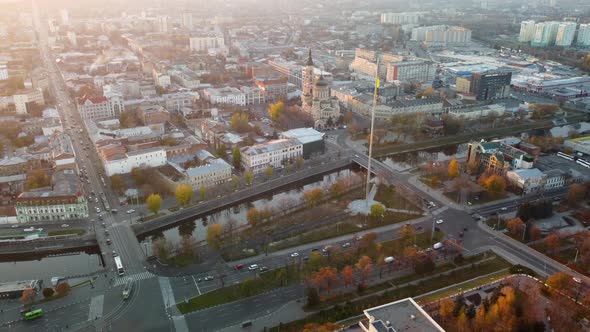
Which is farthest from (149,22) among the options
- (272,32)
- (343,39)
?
(343,39)

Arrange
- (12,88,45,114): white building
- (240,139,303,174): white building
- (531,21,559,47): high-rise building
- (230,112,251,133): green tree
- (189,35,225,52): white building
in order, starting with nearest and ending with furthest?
(240,139,303,174): white building
(230,112,251,133): green tree
(12,88,45,114): white building
(189,35,225,52): white building
(531,21,559,47): high-rise building

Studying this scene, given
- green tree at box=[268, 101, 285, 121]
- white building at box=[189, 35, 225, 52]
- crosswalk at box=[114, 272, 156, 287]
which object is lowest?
crosswalk at box=[114, 272, 156, 287]

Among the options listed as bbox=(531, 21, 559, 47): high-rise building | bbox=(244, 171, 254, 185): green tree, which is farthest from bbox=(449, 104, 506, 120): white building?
bbox=(531, 21, 559, 47): high-rise building

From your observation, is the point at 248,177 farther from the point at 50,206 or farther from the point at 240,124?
the point at 50,206

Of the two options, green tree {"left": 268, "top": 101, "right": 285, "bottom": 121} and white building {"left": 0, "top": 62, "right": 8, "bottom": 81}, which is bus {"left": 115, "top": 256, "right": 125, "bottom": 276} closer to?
green tree {"left": 268, "top": 101, "right": 285, "bottom": 121}

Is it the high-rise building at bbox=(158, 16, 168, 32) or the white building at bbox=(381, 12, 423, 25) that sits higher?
the white building at bbox=(381, 12, 423, 25)

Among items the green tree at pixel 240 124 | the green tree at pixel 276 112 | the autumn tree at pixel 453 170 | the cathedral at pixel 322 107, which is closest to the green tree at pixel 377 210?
the autumn tree at pixel 453 170

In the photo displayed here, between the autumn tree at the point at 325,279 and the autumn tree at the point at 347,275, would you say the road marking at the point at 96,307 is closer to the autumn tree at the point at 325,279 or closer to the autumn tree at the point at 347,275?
the autumn tree at the point at 325,279
